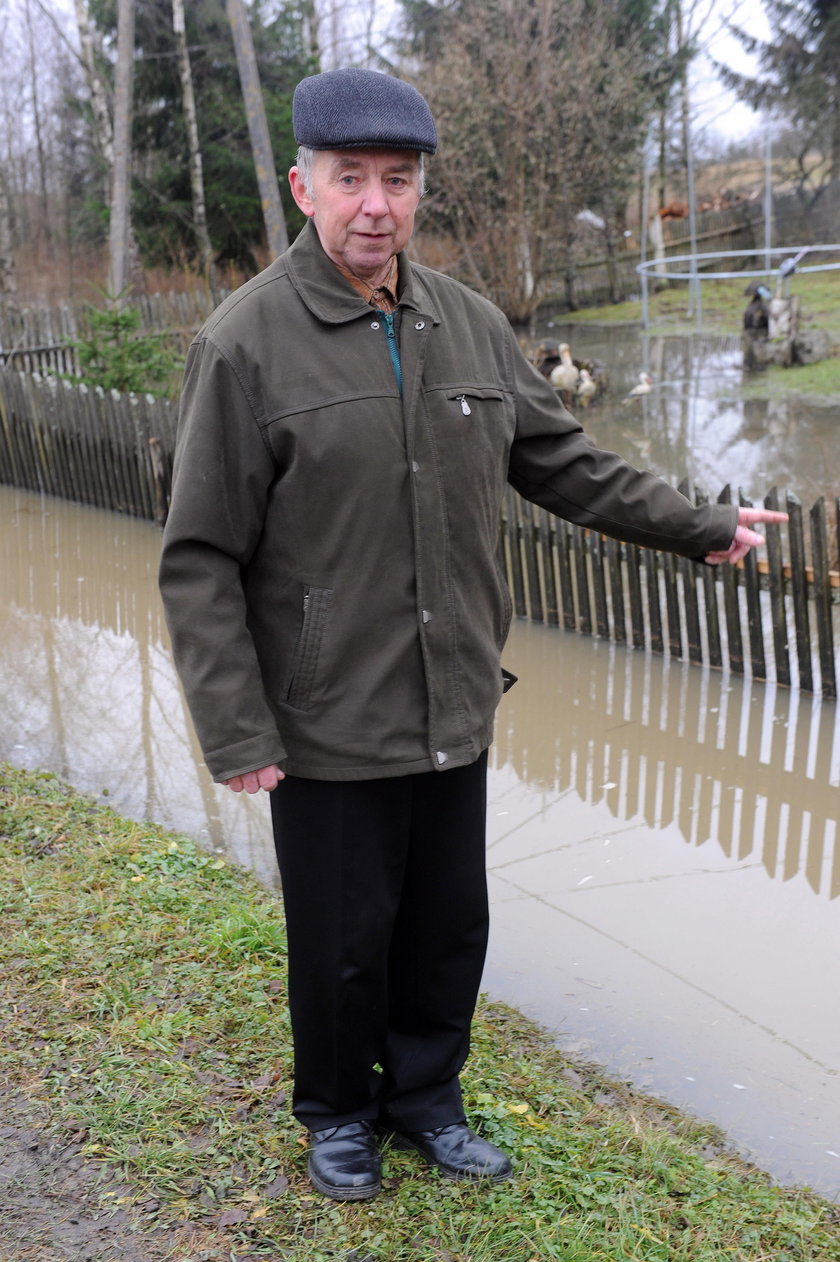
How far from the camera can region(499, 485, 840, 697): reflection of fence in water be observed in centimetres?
589

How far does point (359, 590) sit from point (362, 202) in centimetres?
69

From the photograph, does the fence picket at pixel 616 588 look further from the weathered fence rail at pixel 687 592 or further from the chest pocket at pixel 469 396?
the chest pocket at pixel 469 396

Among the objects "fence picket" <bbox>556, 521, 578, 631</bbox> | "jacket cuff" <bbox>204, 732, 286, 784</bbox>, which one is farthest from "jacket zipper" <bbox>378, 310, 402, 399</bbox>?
"fence picket" <bbox>556, 521, 578, 631</bbox>

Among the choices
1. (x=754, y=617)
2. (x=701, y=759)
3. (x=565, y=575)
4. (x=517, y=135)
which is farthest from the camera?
(x=517, y=135)

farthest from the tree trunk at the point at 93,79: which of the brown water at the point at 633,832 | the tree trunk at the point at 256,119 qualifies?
the brown water at the point at 633,832

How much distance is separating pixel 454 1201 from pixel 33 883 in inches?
74.9

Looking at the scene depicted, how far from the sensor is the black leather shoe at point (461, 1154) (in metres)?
2.54

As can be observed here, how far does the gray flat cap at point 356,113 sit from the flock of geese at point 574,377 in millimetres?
10867

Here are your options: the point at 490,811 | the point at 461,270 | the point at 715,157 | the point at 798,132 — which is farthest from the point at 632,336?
the point at 715,157

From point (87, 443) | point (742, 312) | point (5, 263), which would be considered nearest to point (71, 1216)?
point (87, 443)

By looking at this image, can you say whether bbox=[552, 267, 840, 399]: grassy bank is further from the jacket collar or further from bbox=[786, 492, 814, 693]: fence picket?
the jacket collar

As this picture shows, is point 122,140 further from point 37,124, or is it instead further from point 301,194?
point 37,124

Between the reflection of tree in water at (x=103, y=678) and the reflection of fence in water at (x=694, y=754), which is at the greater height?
the reflection of tree in water at (x=103, y=678)

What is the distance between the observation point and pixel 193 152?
21.2 metres
